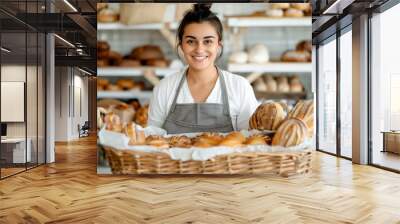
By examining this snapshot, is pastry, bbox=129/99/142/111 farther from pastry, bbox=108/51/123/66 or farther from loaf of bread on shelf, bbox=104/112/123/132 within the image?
pastry, bbox=108/51/123/66

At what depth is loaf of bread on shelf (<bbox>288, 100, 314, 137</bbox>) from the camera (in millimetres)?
5258

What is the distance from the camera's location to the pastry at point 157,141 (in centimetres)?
518

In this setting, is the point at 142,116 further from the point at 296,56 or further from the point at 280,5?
the point at 280,5

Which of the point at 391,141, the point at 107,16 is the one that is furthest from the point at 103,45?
the point at 391,141

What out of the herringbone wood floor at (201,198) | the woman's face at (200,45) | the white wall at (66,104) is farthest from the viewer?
the white wall at (66,104)

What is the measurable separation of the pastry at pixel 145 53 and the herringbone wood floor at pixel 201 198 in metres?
1.58

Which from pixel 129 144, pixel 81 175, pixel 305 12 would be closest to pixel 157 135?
pixel 129 144

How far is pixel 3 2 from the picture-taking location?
541 centimetres

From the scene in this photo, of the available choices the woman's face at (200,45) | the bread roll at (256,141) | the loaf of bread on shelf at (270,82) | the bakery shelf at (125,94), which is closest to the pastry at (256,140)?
the bread roll at (256,141)

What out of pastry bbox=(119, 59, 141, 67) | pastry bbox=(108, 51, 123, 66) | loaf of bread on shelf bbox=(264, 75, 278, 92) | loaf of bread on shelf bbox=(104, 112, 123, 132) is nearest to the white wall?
loaf of bread on shelf bbox=(104, 112, 123, 132)

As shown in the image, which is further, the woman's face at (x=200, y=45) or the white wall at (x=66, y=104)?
the white wall at (x=66, y=104)

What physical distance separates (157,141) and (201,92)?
0.83 metres

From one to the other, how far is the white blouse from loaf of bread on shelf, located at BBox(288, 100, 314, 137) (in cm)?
51

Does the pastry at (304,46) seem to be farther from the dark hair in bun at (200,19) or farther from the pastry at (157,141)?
the pastry at (157,141)
